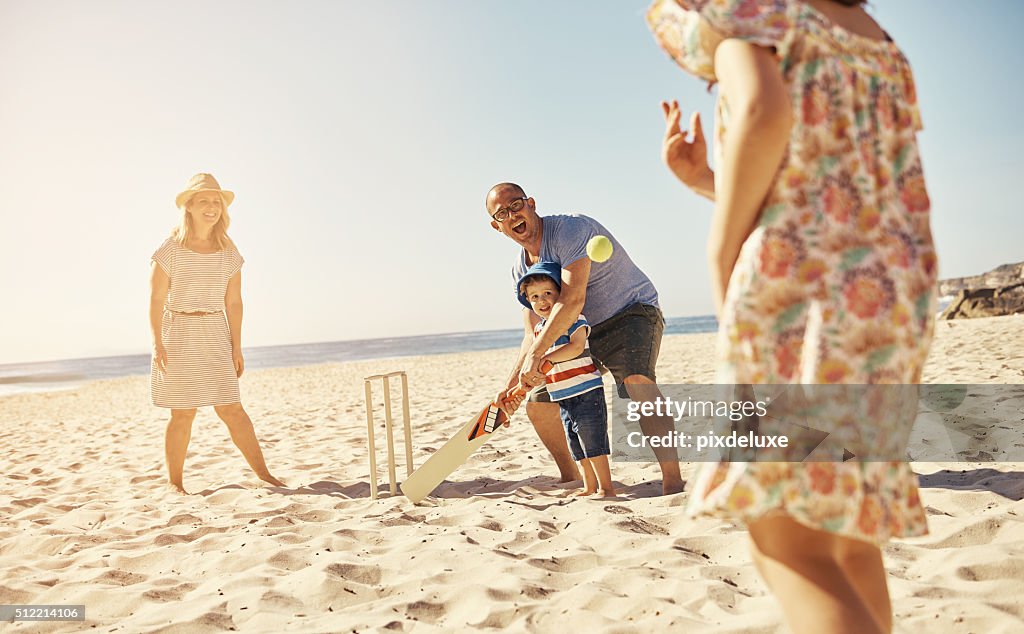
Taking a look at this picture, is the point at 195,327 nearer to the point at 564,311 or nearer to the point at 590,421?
the point at 564,311

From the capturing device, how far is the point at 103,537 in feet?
11.6

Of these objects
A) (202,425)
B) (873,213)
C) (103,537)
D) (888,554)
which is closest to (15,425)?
(202,425)

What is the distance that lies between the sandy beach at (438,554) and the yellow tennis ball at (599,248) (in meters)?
1.22

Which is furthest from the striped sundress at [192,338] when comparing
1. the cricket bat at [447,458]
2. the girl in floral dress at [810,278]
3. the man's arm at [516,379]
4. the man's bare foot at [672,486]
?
the girl in floral dress at [810,278]

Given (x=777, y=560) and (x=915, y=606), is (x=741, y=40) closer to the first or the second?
(x=777, y=560)

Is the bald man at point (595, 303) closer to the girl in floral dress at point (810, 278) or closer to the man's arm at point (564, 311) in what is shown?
the man's arm at point (564, 311)

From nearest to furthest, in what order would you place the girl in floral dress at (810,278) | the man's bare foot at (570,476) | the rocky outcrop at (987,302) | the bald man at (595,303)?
the girl in floral dress at (810,278)
the bald man at (595,303)
the man's bare foot at (570,476)
the rocky outcrop at (987,302)

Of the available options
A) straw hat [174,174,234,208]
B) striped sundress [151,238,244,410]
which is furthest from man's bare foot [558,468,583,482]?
straw hat [174,174,234,208]

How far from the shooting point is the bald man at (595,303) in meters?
3.72

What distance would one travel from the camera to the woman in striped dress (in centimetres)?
459

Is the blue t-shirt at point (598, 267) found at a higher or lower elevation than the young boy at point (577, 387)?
higher

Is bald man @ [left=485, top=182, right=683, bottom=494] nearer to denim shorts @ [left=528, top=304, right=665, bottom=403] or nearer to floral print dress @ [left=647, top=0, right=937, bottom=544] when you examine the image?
denim shorts @ [left=528, top=304, right=665, bottom=403]

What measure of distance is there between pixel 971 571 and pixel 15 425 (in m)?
11.0

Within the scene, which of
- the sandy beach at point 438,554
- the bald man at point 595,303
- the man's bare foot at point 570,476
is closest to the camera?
the sandy beach at point 438,554
